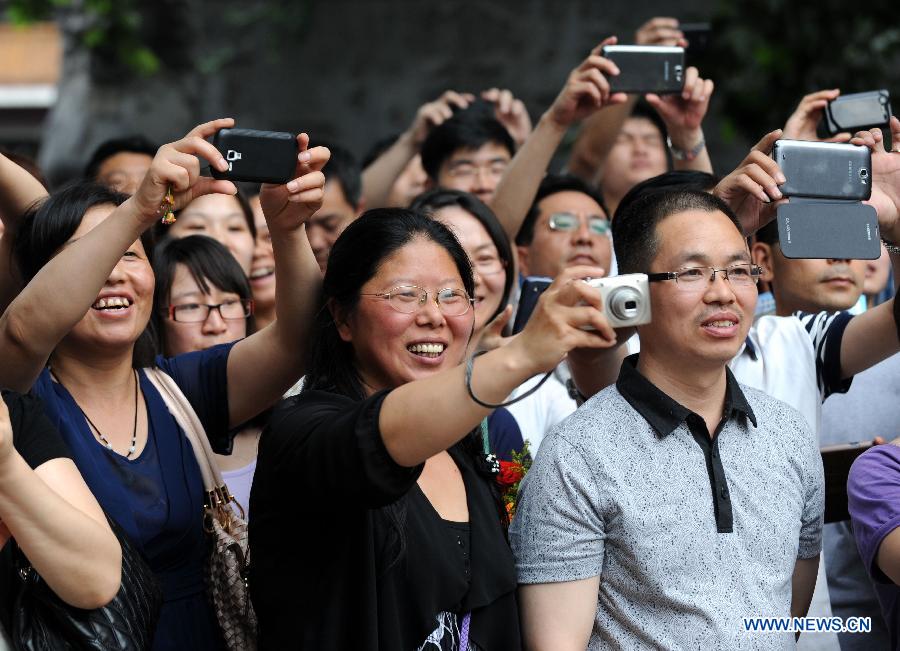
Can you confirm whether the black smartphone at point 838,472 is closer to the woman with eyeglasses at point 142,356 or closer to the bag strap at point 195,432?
the woman with eyeglasses at point 142,356

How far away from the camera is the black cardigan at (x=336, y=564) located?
2494mm

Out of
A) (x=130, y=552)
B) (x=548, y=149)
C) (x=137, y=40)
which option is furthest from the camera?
(x=137, y=40)

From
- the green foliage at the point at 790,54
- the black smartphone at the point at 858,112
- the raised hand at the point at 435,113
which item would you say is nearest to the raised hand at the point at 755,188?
the black smartphone at the point at 858,112

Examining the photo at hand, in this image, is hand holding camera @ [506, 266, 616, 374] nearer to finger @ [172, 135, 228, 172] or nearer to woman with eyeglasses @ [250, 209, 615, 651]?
woman with eyeglasses @ [250, 209, 615, 651]

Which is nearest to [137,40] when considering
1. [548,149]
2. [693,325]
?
[548,149]

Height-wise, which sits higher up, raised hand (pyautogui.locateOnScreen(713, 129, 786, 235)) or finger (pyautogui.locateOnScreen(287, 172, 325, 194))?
finger (pyautogui.locateOnScreen(287, 172, 325, 194))

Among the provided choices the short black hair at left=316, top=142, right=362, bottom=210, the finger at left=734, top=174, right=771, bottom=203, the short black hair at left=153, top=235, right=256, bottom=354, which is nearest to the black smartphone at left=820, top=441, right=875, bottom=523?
the finger at left=734, top=174, right=771, bottom=203

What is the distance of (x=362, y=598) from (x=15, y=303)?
3.31 feet

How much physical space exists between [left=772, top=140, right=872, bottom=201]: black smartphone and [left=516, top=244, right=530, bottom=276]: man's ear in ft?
6.33

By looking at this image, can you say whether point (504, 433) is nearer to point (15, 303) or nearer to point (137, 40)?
point (15, 303)

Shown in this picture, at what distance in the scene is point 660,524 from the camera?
2752 millimetres

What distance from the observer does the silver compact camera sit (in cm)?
221

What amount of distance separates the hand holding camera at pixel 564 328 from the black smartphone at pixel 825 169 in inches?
40.9

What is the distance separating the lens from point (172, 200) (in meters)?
2.81
